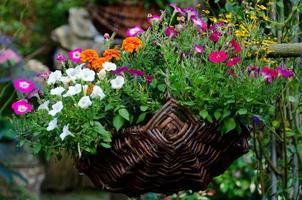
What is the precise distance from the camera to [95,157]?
1.74m

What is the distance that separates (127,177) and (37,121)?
0.27 metres

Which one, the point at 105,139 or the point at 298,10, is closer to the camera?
the point at 105,139

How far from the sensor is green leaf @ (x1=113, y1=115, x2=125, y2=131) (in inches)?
65.0

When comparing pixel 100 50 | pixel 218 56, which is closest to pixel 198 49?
pixel 218 56

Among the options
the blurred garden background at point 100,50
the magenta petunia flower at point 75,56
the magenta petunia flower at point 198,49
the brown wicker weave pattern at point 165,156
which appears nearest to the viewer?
the brown wicker weave pattern at point 165,156

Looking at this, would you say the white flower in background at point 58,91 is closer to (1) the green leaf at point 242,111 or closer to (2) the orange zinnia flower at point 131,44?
(2) the orange zinnia flower at point 131,44

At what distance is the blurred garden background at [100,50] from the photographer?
7.68ft

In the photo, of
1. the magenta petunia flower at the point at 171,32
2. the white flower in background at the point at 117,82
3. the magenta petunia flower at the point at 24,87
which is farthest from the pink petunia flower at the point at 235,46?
the magenta petunia flower at the point at 24,87

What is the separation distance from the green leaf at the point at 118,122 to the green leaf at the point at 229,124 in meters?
0.24

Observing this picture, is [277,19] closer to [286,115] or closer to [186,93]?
[286,115]

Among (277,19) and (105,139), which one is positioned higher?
(277,19)

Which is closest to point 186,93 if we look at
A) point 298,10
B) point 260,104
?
point 260,104

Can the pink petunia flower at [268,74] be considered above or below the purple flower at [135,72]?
above

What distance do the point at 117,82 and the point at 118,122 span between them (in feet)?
0.33
